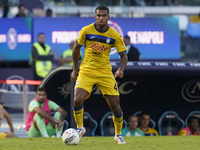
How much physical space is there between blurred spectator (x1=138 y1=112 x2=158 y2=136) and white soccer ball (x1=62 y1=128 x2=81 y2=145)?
125 inches

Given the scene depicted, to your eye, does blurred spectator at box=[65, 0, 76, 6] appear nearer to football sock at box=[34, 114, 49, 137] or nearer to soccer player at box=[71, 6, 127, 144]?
football sock at box=[34, 114, 49, 137]

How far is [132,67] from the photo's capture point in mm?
7418

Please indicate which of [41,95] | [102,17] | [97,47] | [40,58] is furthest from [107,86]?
[40,58]

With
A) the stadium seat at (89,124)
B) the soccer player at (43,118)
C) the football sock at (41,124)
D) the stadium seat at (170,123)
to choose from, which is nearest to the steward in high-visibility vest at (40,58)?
the stadium seat at (89,124)

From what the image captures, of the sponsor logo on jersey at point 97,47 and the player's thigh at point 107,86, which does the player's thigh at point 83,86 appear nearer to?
the player's thigh at point 107,86

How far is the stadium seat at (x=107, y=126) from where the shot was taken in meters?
8.57

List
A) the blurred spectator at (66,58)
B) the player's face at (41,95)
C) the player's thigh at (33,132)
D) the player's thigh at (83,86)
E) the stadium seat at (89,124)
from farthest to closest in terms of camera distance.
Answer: the blurred spectator at (66,58) < the stadium seat at (89,124) < the player's face at (41,95) < the player's thigh at (33,132) < the player's thigh at (83,86)

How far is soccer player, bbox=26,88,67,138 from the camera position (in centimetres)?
771

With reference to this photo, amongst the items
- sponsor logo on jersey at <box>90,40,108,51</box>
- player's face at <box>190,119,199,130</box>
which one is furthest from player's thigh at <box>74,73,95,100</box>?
player's face at <box>190,119,199,130</box>

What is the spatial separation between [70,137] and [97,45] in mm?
1230

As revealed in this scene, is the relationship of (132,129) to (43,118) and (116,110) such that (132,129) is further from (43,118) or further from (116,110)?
(116,110)

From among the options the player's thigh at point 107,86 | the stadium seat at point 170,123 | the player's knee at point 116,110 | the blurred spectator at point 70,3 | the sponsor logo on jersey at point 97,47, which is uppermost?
the sponsor logo on jersey at point 97,47

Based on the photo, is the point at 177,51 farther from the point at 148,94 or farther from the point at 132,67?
the point at 132,67

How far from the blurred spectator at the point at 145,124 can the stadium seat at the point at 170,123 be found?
1.86ft
